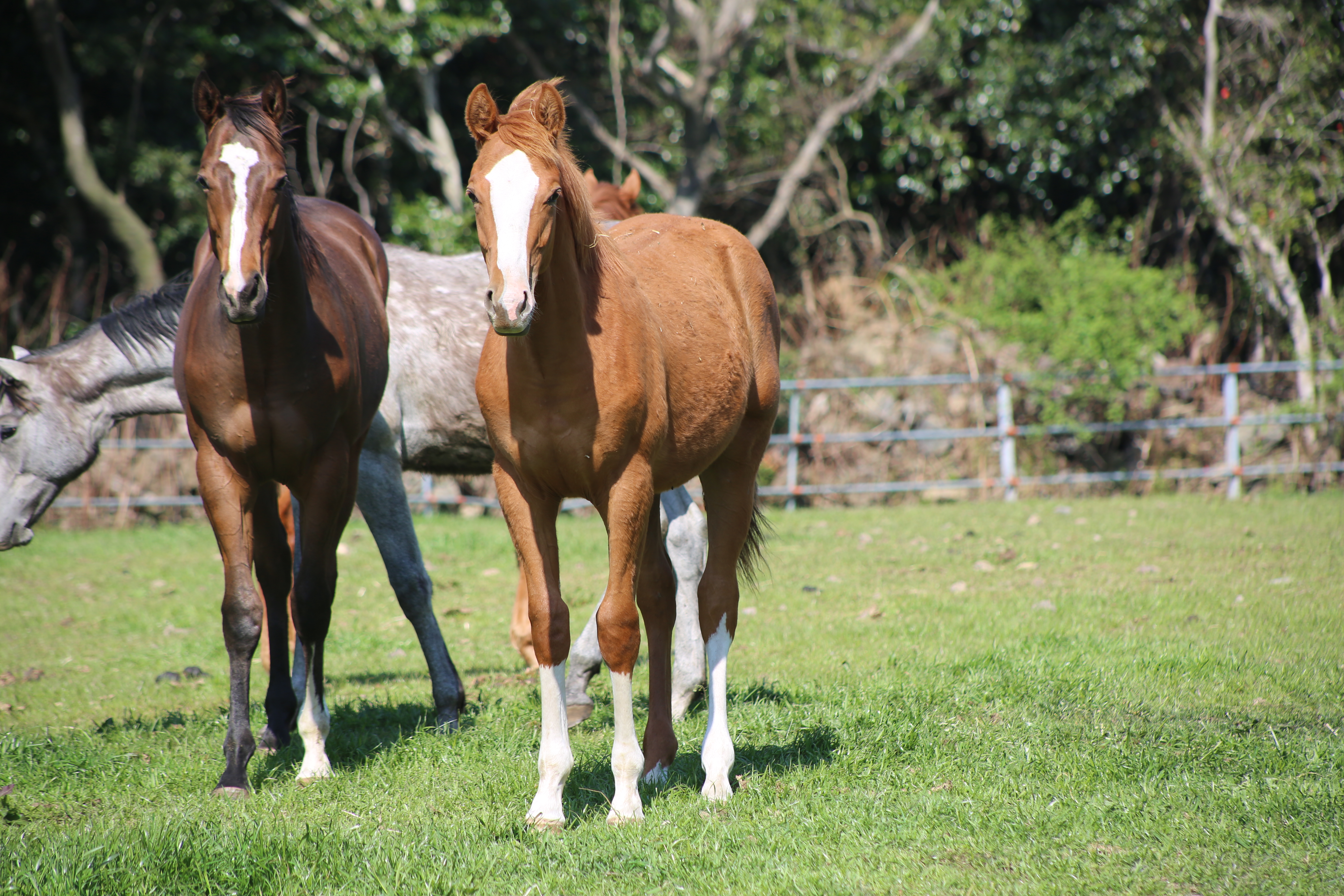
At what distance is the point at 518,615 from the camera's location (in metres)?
5.76

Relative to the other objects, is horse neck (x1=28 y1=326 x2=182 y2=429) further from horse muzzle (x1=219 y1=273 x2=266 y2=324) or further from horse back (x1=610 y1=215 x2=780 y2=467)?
horse back (x1=610 y1=215 x2=780 y2=467)

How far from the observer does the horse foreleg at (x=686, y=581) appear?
494cm

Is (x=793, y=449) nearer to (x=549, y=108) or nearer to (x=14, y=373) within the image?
(x=14, y=373)

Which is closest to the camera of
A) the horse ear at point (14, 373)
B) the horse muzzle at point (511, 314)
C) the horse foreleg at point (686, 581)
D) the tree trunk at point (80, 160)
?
the horse muzzle at point (511, 314)

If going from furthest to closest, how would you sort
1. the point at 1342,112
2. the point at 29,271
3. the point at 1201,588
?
the point at 29,271
the point at 1342,112
the point at 1201,588

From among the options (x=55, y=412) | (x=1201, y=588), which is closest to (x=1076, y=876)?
(x=1201, y=588)

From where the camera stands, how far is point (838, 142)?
17.5 meters

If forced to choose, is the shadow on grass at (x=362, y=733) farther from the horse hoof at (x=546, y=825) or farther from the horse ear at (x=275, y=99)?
the horse ear at (x=275, y=99)

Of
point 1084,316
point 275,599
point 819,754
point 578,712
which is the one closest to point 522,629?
point 578,712

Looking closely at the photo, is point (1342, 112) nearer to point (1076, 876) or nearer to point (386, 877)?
point (1076, 876)

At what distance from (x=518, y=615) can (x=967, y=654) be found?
2.39 meters

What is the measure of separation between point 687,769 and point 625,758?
68 cm

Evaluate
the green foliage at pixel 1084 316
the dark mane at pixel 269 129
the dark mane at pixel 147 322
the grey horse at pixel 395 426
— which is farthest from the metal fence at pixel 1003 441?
the dark mane at pixel 269 129

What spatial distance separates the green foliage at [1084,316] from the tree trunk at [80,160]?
11.3 m
